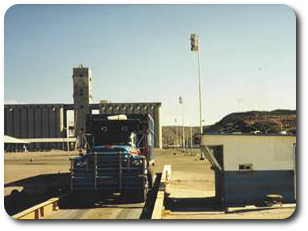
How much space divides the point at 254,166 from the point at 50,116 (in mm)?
157201

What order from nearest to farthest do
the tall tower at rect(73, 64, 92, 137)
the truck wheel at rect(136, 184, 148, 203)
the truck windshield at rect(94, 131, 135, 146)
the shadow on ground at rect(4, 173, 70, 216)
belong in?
the truck wheel at rect(136, 184, 148, 203)
the shadow on ground at rect(4, 173, 70, 216)
the truck windshield at rect(94, 131, 135, 146)
the tall tower at rect(73, 64, 92, 137)

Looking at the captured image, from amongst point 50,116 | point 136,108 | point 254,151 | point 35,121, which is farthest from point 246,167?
point 35,121

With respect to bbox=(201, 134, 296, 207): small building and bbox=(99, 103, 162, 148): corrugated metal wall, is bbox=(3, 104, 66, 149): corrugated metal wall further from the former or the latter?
bbox=(201, 134, 296, 207): small building

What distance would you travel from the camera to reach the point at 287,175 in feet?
55.9

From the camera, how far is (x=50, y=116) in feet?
550

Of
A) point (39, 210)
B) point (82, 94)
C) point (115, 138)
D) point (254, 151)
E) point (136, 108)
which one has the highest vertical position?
point (82, 94)

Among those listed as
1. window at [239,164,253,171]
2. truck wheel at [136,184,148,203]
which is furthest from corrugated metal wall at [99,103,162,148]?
window at [239,164,253,171]

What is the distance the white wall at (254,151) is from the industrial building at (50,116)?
147 m

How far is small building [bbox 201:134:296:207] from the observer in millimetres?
16719

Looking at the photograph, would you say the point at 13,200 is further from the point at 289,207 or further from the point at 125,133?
the point at 289,207

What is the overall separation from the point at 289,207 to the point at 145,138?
738 cm

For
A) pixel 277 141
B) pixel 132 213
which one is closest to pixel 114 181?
pixel 132 213

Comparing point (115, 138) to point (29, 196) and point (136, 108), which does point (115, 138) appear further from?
point (136, 108)

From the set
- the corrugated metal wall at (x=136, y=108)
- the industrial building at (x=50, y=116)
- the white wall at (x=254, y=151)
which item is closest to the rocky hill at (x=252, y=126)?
the white wall at (x=254, y=151)
